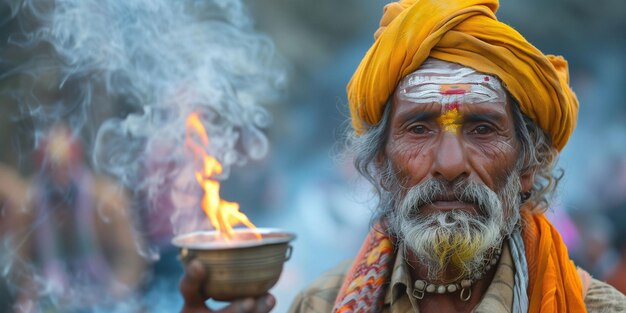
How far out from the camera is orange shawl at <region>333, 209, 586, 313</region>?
7.64ft

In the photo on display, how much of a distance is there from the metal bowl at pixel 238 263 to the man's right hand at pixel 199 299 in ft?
0.06

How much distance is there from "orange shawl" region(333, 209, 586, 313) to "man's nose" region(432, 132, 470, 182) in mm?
513

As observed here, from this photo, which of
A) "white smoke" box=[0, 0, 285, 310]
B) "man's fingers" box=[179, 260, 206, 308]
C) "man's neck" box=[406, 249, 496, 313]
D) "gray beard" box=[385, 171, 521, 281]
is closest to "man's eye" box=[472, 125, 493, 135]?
"gray beard" box=[385, 171, 521, 281]

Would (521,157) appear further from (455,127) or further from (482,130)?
(455,127)

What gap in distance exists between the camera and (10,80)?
4234mm

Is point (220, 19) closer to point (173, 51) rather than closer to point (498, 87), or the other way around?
point (173, 51)

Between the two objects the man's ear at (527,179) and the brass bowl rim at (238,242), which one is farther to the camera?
the man's ear at (527,179)

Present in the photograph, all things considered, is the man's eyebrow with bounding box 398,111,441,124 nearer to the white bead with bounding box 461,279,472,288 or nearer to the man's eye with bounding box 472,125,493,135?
the man's eye with bounding box 472,125,493,135

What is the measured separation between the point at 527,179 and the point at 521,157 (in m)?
0.15

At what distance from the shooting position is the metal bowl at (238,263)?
69.9 inches

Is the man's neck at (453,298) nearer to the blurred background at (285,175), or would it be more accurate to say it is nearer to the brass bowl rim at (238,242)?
the brass bowl rim at (238,242)

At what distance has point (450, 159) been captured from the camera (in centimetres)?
238

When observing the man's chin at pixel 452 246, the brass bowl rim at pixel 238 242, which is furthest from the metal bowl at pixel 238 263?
the man's chin at pixel 452 246

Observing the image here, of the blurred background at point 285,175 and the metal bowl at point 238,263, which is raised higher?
the metal bowl at point 238,263
